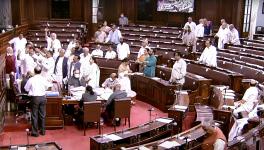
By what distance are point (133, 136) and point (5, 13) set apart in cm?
1516

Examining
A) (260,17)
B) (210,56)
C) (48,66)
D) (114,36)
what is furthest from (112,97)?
(260,17)

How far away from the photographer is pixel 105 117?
10227mm

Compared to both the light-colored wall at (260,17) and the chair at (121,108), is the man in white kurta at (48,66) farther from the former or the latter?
the light-colored wall at (260,17)

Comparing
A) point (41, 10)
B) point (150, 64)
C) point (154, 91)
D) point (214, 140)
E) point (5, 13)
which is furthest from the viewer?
point (41, 10)

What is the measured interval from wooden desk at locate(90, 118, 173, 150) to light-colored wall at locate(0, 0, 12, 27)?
45.6 ft

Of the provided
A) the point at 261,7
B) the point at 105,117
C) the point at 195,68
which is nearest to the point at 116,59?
the point at 195,68

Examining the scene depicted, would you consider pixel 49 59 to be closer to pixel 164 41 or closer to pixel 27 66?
pixel 27 66

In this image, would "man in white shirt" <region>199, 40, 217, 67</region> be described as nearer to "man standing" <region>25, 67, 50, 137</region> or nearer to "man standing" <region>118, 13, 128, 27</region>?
"man standing" <region>25, 67, 50, 137</region>

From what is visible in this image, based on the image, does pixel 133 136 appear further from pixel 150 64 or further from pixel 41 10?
pixel 41 10

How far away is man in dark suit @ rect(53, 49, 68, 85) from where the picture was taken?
38.5 ft

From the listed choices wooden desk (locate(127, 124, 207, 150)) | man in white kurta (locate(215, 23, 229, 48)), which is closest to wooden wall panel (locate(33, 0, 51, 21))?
man in white kurta (locate(215, 23, 229, 48))

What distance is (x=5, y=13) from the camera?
20578mm

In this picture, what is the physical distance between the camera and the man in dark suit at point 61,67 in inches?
463

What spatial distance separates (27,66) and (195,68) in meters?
5.03
